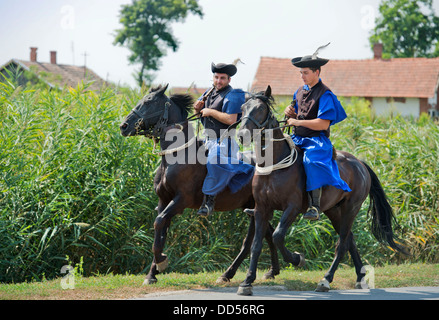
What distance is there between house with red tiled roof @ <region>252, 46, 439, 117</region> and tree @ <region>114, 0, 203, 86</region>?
27.1 feet

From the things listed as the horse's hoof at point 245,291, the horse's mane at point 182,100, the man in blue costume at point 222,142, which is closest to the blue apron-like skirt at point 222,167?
the man in blue costume at point 222,142

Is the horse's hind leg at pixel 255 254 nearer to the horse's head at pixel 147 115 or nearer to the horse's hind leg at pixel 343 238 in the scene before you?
the horse's hind leg at pixel 343 238

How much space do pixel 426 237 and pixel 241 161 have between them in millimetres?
4700

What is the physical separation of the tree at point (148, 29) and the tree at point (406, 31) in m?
20.7

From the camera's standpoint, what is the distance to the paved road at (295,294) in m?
6.58

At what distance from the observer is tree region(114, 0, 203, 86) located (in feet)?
147

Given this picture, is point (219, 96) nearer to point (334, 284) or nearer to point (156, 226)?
point (156, 226)

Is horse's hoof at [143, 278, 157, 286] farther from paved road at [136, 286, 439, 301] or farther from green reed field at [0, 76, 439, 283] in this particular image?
green reed field at [0, 76, 439, 283]

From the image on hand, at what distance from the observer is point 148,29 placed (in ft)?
149

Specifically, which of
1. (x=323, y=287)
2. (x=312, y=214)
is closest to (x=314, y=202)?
(x=312, y=214)

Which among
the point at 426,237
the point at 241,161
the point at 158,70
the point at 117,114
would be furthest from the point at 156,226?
the point at 158,70

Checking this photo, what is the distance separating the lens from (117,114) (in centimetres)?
982

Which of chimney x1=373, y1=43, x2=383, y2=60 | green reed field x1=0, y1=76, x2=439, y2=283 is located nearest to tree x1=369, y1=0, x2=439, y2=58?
chimney x1=373, y1=43, x2=383, y2=60

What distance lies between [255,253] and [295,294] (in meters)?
0.74
